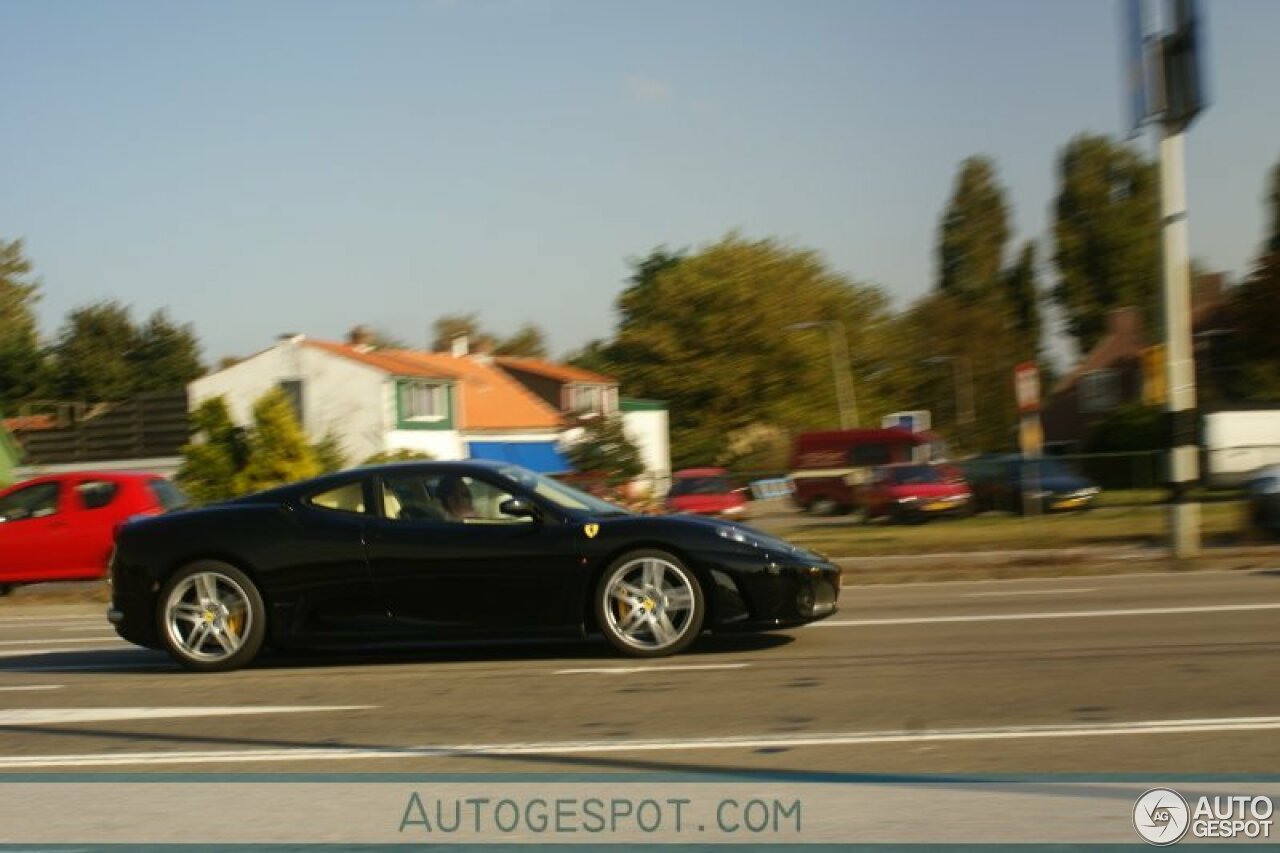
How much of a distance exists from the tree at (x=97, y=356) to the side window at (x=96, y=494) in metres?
63.1

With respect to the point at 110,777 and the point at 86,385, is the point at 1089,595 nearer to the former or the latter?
the point at 110,777

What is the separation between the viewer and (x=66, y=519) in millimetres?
19281

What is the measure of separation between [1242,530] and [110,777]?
1764 centimetres

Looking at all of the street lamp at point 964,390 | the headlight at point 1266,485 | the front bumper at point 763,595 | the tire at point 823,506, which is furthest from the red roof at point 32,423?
the front bumper at point 763,595

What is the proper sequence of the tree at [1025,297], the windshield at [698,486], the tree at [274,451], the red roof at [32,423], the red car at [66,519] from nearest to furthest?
the red car at [66,519]
the windshield at [698,486]
the tree at [274,451]
the red roof at [32,423]
the tree at [1025,297]

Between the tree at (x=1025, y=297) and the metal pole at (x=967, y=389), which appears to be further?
the tree at (x=1025, y=297)

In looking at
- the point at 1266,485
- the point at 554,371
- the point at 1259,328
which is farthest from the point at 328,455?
the point at 554,371

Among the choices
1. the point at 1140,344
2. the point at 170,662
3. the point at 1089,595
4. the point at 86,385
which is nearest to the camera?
the point at 170,662

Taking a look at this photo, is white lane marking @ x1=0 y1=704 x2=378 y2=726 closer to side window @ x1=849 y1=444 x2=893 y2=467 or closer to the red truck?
the red truck

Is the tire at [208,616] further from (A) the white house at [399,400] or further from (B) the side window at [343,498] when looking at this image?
(A) the white house at [399,400]

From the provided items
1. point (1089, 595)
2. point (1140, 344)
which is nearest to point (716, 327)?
point (1140, 344)

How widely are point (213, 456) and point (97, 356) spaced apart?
1944 inches

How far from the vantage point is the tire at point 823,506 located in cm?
3304

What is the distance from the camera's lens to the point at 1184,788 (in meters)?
5.46
